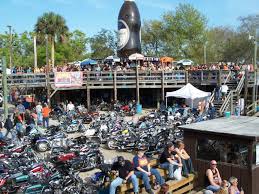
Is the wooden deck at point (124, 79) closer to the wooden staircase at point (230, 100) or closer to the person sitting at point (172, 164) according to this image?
the wooden staircase at point (230, 100)

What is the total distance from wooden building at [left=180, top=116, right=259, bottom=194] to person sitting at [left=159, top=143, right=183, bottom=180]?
563mm

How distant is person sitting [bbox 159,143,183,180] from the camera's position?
36.5 ft

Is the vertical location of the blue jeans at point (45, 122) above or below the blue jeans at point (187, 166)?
above

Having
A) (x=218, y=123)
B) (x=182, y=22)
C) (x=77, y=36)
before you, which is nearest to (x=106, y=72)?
(x=218, y=123)

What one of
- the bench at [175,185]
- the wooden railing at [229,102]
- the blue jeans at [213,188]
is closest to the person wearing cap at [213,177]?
the blue jeans at [213,188]

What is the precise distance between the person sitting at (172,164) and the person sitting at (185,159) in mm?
133

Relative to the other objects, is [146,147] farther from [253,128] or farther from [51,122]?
[51,122]

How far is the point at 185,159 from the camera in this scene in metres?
11.4

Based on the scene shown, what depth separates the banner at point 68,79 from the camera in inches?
1140

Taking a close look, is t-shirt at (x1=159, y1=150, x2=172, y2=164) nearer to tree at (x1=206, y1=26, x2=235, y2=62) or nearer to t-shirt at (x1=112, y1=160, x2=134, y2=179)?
t-shirt at (x1=112, y1=160, x2=134, y2=179)

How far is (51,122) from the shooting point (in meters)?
25.5

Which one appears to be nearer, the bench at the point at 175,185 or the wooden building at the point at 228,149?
the bench at the point at 175,185

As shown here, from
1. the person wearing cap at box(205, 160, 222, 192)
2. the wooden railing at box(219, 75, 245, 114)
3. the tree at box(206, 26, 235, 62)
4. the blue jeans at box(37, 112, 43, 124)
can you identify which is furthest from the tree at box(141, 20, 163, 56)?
the person wearing cap at box(205, 160, 222, 192)

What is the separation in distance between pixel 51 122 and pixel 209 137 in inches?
621
